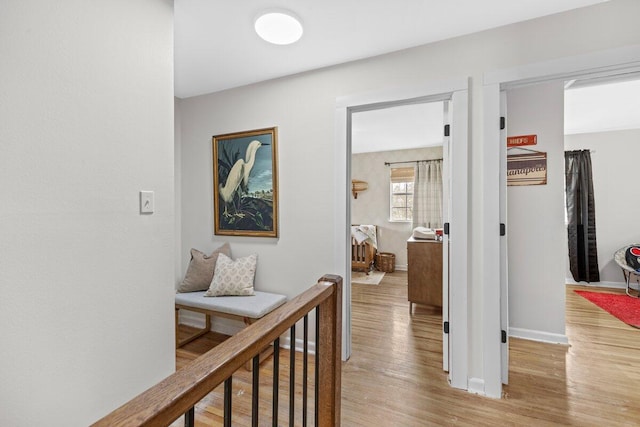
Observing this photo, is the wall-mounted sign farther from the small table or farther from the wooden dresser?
the small table

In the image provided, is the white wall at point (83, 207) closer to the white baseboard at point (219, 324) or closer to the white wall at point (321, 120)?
the white wall at point (321, 120)

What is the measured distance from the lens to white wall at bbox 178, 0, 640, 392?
1679mm

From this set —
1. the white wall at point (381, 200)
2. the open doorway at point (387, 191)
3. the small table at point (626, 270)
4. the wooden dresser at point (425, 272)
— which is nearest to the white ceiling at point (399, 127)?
the open doorway at point (387, 191)

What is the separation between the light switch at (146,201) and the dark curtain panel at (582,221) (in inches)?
213

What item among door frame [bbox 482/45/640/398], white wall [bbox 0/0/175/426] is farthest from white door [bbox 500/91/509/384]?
white wall [bbox 0/0/175/426]

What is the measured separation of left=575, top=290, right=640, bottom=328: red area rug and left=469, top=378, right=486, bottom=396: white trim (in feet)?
7.32

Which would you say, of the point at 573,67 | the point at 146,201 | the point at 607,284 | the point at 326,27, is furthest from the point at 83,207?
the point at 607,284

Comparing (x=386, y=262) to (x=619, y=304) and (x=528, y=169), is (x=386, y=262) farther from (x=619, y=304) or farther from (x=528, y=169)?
(x=528, y=169)

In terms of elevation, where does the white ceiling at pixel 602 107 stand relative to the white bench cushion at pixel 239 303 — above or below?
above

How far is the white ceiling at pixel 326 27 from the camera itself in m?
1.62

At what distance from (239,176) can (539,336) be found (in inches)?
121

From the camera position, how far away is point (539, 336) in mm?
2564

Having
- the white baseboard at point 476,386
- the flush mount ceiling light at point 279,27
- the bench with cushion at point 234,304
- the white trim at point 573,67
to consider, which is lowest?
the white baseboard at point 476,386

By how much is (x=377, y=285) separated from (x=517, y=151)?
2.68 metres
